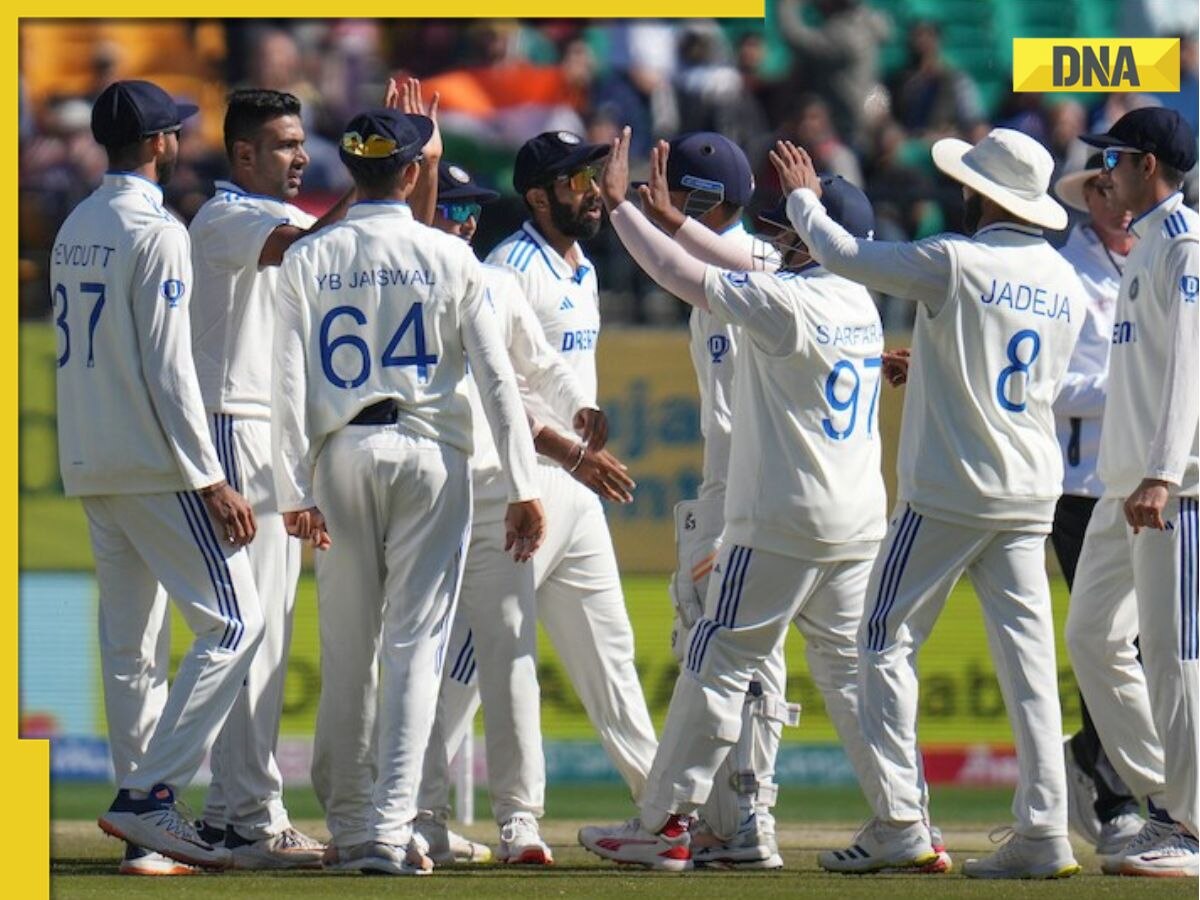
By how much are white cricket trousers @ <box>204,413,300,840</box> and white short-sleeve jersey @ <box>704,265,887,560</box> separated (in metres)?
1.51

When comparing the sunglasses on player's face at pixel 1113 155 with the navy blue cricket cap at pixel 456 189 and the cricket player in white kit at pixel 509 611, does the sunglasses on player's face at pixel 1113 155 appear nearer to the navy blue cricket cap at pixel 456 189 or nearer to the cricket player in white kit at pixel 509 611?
the cricket player in white kit at pixel 509 611

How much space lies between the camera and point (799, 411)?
716 centimetres

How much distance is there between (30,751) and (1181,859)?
3.99 metres

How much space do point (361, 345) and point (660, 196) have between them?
1.19m

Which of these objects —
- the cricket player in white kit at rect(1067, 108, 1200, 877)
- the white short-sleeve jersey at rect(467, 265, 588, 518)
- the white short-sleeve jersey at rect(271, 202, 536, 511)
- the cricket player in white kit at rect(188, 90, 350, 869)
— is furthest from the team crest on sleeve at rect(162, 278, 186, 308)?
the cricket player in white kit at rect(1067, 108, 1200, 877)

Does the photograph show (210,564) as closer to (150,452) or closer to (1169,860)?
(150,452)

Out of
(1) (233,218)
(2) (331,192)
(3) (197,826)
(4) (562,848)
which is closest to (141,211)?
(1) (233,218)

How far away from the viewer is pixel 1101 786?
331 inches

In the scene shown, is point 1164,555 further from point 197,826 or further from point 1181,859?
point 197,826

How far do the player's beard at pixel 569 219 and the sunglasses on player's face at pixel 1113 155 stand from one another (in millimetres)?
1755

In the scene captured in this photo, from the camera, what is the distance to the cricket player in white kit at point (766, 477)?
7.09 m

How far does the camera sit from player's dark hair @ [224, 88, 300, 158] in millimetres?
7539

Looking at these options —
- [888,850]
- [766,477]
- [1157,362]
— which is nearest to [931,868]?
[888,850]

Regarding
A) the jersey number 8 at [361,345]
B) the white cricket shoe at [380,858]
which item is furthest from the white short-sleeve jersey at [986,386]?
the white cricket shoe at [380,858]
